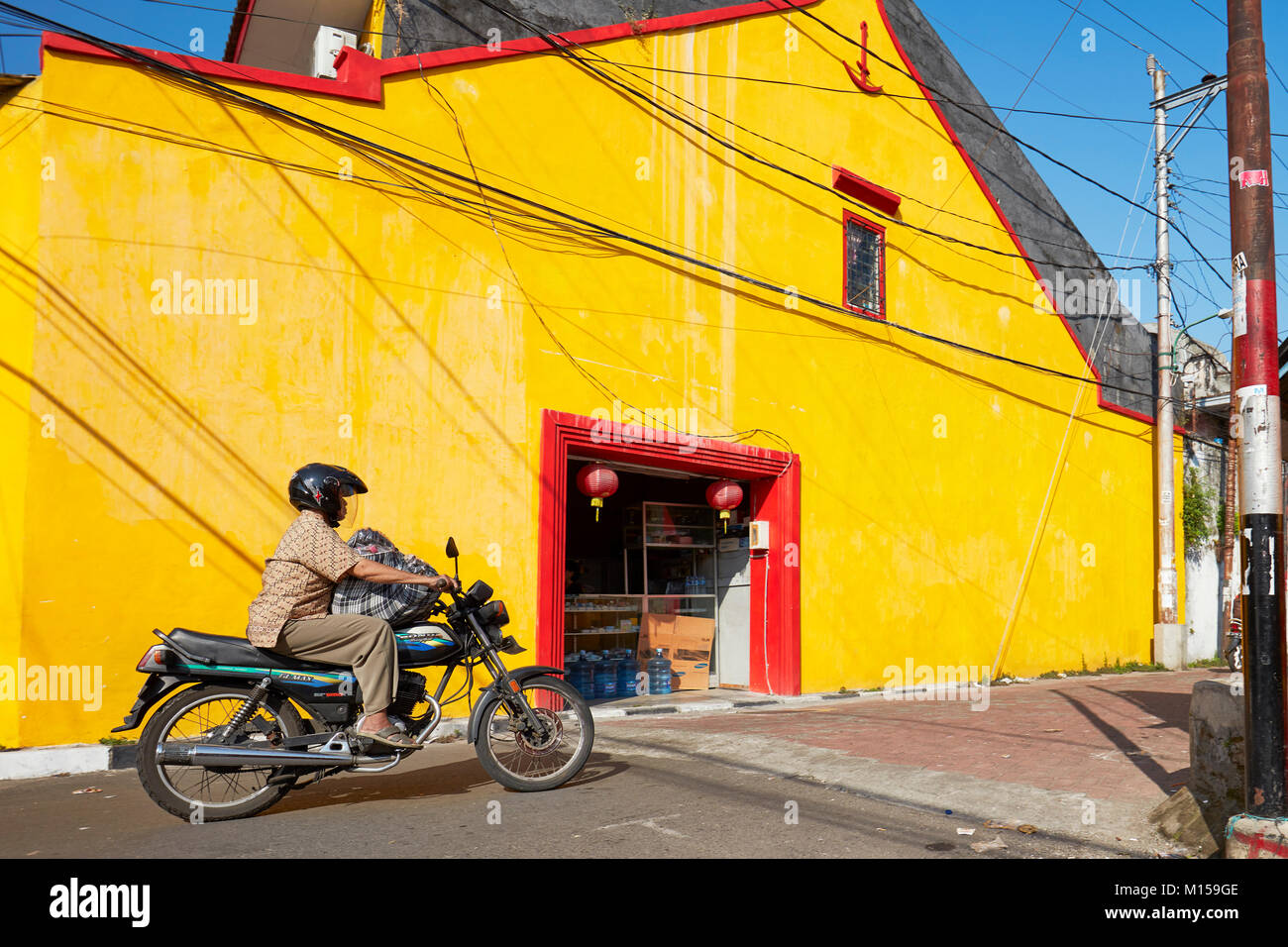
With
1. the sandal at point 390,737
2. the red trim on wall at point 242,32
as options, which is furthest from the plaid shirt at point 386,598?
the red trim on wall at point 242,32

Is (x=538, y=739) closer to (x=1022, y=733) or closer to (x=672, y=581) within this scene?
(x=1022, y=733)

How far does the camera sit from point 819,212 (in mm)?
13227

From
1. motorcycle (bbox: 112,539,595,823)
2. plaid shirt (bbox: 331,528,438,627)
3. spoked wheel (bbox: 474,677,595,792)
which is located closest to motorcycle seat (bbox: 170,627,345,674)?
motorcycle (bbox: 112,539,595,823)

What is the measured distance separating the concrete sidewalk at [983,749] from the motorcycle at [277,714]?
2.29 metres

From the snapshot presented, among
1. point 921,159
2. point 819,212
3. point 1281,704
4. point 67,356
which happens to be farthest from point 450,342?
point 921,159

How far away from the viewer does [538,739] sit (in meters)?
5.88

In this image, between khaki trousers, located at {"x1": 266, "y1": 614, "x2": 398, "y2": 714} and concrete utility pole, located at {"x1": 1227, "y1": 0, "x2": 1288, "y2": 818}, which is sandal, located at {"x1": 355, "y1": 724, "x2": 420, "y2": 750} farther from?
concrete utility pole, located at {"x1": 1227, "y1": 0, "x2": 1288, "y2": 818}

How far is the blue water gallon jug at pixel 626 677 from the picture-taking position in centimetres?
1229

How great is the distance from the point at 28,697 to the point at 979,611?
12.6 meters

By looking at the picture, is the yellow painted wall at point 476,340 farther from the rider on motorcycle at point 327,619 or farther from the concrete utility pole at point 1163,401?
the concrete utility pole at point 1163,401

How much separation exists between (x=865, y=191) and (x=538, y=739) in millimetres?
10522

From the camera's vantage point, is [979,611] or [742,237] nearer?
[742,237]
